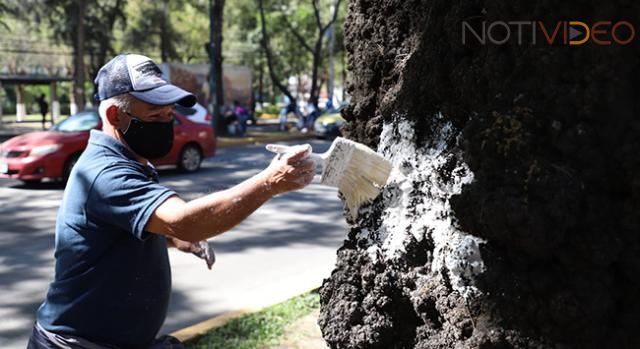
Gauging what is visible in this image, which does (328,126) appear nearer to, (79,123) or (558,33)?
(79,123)

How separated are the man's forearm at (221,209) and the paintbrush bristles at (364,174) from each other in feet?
1.08

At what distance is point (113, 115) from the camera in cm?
234

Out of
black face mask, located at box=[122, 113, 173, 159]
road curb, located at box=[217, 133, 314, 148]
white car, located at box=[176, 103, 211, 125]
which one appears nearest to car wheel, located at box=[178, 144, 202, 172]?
white car, located at box=[176, 103, 211, 125]

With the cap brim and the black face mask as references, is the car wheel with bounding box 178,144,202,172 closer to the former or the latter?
the black face mask

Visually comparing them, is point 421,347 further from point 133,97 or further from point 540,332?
point 133,97

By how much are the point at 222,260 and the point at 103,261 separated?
15.3ft

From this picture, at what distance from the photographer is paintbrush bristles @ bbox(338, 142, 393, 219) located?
2.17m

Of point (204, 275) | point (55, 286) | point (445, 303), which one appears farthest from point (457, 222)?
point (204, 275)

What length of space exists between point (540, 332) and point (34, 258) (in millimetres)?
6126

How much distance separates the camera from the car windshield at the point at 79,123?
39.5 ft

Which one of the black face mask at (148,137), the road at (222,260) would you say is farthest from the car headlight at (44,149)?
the black face mask at (148,137)

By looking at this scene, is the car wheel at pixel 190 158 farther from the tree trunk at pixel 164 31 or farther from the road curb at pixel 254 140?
the tree trunk at pixel 164 31

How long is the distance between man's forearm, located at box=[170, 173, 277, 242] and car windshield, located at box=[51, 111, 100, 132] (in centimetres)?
1074

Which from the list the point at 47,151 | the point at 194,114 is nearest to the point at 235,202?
the point at 47,151
